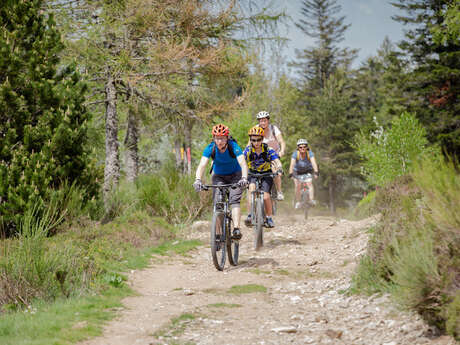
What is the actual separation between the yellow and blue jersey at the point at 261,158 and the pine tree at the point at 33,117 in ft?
10.9

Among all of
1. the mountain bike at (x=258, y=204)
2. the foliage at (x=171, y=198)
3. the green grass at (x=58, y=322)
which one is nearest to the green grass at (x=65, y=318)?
the green grass at (x=58, y=322)

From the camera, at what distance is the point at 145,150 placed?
26.9 m

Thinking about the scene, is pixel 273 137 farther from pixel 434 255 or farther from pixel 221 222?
pixel 434 255

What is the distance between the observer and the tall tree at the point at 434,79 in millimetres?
24891

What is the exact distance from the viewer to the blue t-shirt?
7.27 m

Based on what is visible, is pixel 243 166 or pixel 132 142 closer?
pixel 243 166

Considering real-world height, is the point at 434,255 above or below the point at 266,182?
below

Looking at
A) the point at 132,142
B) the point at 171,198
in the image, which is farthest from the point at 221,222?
the point at 132,142

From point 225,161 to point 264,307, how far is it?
2681 mm

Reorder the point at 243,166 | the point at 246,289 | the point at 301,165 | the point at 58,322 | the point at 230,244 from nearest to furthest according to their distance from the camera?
the point at 58,322 → the point at 246,289 → the point at 243,166 → the point at 230,244 → the point at 301,165

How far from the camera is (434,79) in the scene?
2555 cm

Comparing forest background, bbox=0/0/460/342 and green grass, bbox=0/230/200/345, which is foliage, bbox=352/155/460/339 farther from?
green grass, bbox=0/230/200/345

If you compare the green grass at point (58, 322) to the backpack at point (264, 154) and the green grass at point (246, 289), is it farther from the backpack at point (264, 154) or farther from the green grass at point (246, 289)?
the backpack at point (264, 154)

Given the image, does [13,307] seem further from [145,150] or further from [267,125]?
[145,150]
